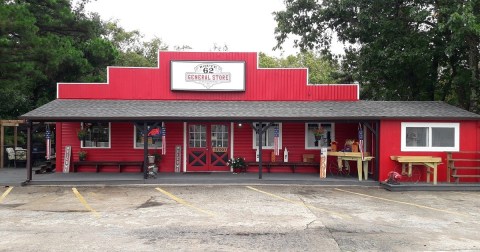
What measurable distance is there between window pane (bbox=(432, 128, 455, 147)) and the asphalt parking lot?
7.44 feet

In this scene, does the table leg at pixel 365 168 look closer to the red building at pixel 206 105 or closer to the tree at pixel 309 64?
the red building at pixel 206 105

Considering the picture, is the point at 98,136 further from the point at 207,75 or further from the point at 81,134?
the point at 207,75

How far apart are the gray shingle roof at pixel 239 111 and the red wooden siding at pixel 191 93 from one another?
41 centimetres

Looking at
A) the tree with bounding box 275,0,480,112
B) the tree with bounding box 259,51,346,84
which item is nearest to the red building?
the tree with bounding box 275,0,480,112

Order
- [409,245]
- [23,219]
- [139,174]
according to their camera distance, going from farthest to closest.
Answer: [139,174], [23,219], [409,245]

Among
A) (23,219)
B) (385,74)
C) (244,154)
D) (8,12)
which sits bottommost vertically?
(23,219)

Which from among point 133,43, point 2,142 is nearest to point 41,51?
point 2,142

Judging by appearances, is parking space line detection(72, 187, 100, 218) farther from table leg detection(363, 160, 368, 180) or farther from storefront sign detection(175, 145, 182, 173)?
table leg detection(363, 160, 368, 180)

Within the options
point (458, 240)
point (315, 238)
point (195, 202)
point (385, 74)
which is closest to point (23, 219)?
point (195, 202)

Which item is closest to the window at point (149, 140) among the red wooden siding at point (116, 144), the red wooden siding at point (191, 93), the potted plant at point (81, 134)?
the red wooden siding at point (116, 144)

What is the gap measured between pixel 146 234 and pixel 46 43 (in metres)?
11.9

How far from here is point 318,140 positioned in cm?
1706

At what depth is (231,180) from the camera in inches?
583

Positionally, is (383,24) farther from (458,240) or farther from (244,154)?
(458,240)
